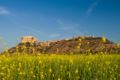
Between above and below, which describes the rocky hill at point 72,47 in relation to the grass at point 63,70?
above

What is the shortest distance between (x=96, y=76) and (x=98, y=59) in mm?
2827

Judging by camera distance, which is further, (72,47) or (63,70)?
(72,47)

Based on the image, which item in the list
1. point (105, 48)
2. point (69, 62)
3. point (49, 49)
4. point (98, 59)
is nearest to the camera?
point (69, 62)

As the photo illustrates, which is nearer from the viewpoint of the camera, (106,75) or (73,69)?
(106,75)

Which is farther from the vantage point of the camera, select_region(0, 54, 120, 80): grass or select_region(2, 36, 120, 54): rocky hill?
select_region(2, 36, 120, 54): rocky hill

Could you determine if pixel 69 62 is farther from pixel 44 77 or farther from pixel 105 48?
pixel 105 48

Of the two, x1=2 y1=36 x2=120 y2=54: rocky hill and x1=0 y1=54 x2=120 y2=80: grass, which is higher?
Result: x1=2 y1=36 x2=120 y2=54: rocky hill

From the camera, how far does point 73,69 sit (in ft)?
39.7

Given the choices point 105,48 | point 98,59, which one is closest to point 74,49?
point 105,48

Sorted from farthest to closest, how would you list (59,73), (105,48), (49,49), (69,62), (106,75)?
1. (49,49)
2. (105,48)
3. (69,62)
4. (59,73)
5. (106,75)

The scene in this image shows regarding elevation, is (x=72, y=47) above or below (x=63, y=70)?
above

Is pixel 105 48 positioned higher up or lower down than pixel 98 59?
higher up

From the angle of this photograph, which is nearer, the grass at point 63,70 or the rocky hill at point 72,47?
the grass at point 63,70

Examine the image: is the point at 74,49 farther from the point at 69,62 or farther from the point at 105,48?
the point at 69,62
